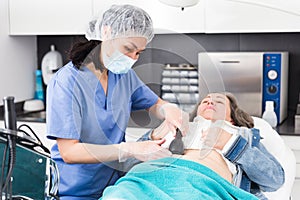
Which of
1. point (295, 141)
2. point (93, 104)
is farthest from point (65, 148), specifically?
point (295, 141)

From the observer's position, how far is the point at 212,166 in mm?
1804

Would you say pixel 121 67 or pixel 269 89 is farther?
pixel 269 89

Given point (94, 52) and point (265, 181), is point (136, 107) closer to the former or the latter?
point (94, 52)

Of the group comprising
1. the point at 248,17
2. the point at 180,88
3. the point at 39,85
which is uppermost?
the point at 248,17

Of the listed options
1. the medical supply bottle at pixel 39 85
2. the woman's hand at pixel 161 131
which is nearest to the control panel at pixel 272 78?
the woman's hand at pixel 161 131

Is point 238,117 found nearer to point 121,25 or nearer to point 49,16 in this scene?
point 121,25

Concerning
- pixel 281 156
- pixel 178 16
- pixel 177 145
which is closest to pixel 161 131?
pixel 177 145

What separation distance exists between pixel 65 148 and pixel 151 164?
0.26 meters

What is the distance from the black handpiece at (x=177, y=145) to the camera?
1.54m

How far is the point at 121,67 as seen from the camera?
59.2 inches

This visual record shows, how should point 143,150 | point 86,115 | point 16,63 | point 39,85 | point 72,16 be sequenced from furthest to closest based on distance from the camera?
point 39,85 → point 16,63 → point 72,16 → point 86,115 → point 143,150

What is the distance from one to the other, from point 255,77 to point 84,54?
3.79 feet

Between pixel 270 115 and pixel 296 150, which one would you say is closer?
pixel 296 150

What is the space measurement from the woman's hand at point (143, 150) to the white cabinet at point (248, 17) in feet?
3.72
